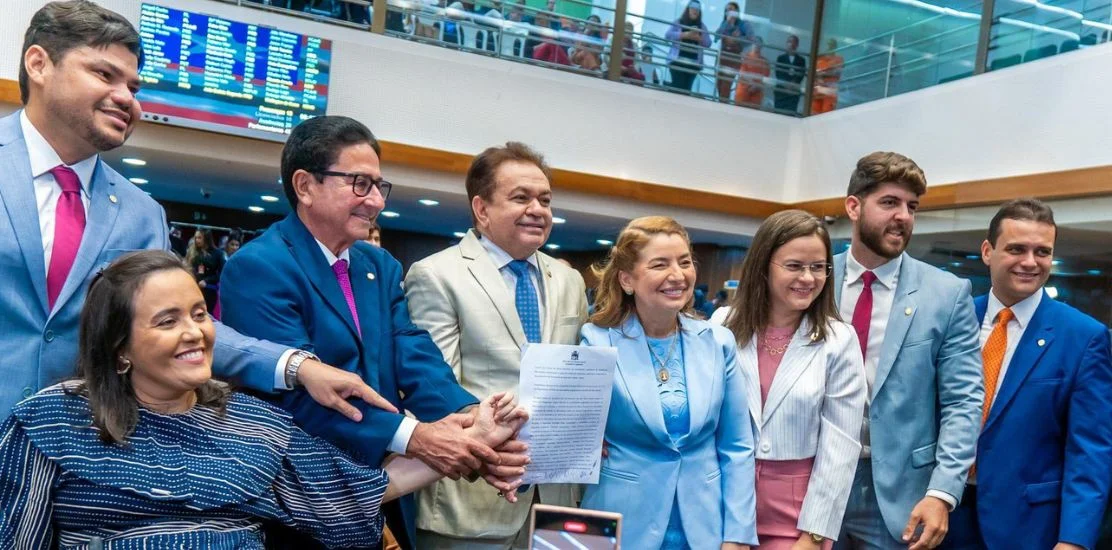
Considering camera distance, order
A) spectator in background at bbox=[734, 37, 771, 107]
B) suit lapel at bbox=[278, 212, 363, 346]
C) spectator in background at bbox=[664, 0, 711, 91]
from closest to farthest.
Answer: suit lapel at bbox=[278, 212, 363, 346], spectator in background at bbox=[664, 0, 711, 91], spectator in background at bbox=[734, 37, 771, 107]

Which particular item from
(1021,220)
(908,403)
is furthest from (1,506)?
(1021,220)

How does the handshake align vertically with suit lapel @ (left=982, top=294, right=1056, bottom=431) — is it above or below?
below

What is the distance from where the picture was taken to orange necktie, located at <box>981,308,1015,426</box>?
2873 mm

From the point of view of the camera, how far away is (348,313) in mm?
2219

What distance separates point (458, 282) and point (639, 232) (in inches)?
20.0

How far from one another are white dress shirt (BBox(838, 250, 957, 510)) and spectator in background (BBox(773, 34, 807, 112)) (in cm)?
808

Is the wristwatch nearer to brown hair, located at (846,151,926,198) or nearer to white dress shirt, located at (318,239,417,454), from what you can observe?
white dress shirt, located at (318,239,417,454)

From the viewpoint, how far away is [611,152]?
31.8 feet

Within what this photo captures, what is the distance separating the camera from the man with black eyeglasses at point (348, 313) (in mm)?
2105

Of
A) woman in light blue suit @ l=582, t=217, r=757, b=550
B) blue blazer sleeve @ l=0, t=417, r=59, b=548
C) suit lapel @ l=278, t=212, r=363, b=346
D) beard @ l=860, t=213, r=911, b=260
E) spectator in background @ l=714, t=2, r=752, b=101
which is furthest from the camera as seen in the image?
spectator in background @ l=714, t=2, r=752, b=101

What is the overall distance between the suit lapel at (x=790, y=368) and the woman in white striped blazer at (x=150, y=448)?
3.93 ft

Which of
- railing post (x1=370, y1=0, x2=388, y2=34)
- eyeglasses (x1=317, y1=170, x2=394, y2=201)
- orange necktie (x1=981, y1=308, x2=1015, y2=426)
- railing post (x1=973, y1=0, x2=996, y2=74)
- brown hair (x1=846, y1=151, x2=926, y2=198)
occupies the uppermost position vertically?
railing post (x1=973, y1=0, x2=996, y2=74)

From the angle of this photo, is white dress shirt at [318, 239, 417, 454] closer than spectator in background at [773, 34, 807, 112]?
Yes

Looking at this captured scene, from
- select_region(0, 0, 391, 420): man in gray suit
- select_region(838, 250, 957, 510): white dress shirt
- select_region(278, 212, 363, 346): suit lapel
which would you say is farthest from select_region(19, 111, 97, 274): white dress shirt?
select_region(838, 250, 957, 510): white dress shirt
